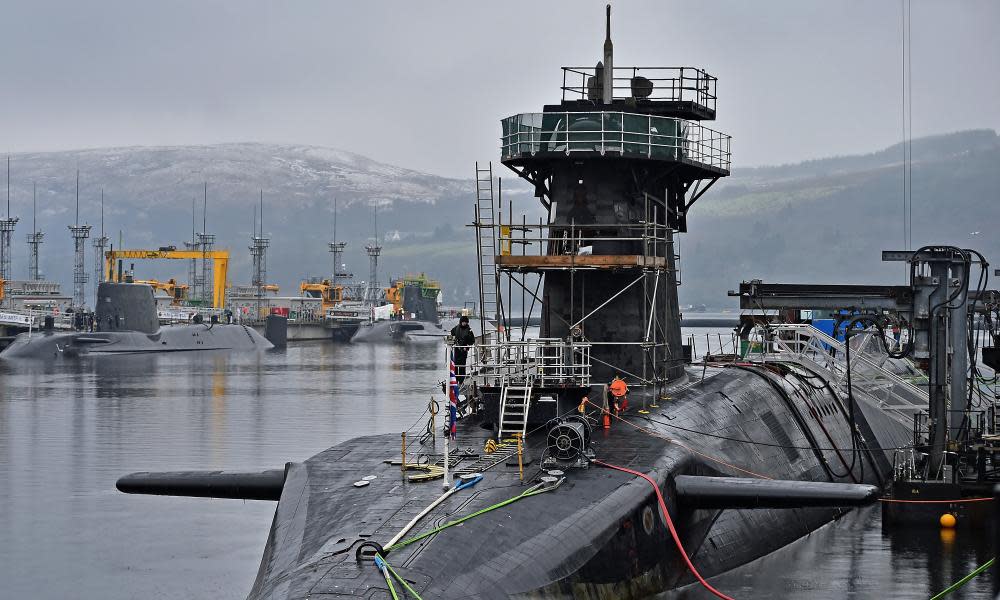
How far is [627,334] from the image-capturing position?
25984 mm

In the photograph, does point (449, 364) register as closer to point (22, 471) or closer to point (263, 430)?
point (22, 471)

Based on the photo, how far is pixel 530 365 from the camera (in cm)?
2105

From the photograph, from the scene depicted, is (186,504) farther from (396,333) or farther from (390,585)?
(396,333)

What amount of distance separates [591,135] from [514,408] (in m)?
7.30

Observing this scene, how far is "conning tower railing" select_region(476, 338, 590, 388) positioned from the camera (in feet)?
70.7

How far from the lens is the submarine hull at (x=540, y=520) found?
13430 millimetres

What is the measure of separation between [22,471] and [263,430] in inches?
508

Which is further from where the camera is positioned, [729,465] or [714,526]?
[729,465]

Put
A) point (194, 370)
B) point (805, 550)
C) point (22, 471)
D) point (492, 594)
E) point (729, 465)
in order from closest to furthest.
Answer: point (492, 594) < point (729, 465) < point (805, 550) < point (22, 471) < point (194, 370)

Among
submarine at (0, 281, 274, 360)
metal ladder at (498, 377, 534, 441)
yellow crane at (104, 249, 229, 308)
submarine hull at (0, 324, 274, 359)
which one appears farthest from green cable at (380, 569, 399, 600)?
yellow crane at (104, 249, 229, 308)

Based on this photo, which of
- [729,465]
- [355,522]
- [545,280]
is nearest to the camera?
[355,522]

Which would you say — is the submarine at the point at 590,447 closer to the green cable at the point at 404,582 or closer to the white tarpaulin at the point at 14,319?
the green cable at the point at 404,582

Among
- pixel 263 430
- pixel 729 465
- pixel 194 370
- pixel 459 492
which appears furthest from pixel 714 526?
pixel 194 370

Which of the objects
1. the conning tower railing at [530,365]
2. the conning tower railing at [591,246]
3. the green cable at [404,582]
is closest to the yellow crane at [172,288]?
the conning tower railing at [591,246]
